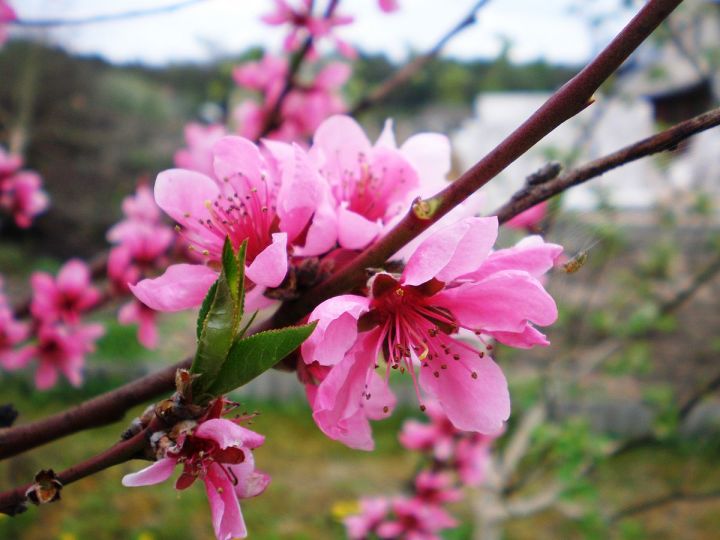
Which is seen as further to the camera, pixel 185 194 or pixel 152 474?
pixel 185 194

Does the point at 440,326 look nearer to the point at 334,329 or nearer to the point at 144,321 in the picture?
the point at 334,329

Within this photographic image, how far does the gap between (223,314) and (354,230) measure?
15 cm

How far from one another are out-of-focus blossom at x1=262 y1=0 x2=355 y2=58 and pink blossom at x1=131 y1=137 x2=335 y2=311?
917 mm

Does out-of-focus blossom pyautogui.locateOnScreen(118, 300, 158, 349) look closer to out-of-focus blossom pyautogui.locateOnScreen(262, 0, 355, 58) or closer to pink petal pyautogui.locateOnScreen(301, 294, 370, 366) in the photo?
out-of-focus blossom pyautogui.locateOnScreen(262, 0, 355, 58)

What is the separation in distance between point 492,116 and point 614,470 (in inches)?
280

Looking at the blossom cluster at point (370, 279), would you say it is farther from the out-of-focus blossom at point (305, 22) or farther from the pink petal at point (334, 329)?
the out-of-focus blossom at point (305, 22)

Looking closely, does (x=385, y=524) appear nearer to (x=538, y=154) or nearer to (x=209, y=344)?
(x=209, y=344)

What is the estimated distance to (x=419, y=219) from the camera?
0.42 m

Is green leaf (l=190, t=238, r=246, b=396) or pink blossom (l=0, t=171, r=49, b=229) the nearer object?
green leaf (l=190, t=238, r=246, b=396)

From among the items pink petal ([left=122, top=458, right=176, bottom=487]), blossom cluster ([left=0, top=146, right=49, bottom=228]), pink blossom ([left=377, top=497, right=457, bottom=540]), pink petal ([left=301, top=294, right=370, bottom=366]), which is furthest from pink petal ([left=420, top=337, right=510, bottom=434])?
blossom cluster ([left=0, top=146, right=49, bottom=228])

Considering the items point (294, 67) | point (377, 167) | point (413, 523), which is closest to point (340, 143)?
point (377, 167)

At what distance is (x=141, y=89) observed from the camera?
1016cm

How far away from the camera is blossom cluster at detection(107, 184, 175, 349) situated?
160cm

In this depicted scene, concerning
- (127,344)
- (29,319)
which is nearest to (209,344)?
(29,319)
